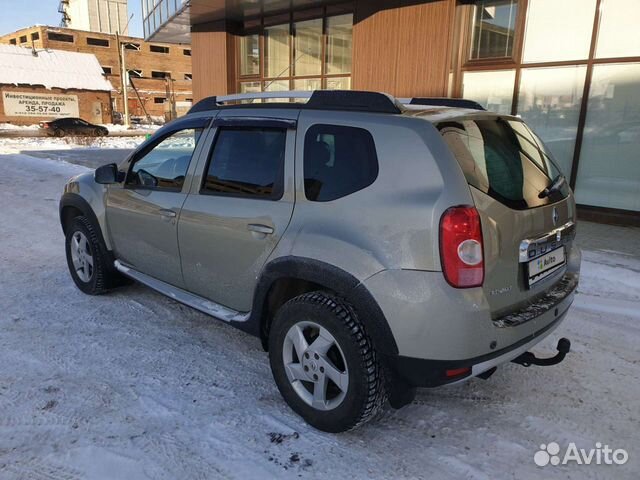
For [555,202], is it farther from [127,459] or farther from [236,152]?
[127,459]

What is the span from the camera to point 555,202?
2850 mm

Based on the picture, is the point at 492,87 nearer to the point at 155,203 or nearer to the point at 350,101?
the point at 350,101

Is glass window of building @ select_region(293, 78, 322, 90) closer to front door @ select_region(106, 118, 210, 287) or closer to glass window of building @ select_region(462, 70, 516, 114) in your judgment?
glass window of building @ select_region(462, 70, 516, 114)

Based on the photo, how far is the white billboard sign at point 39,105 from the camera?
39.7 meters

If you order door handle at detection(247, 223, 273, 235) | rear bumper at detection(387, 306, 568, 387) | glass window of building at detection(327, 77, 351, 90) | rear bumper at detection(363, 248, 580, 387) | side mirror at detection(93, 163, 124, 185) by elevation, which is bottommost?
rear bumper at detection(387, 306, 568, 387)

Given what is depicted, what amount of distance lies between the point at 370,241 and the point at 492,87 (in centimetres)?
807

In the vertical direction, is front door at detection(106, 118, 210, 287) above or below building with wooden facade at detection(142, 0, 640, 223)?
below

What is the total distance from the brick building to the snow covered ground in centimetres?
5308

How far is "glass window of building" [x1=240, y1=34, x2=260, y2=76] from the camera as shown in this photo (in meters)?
14.0

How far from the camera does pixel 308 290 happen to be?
2.97 m

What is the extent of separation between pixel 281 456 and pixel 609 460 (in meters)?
1.70

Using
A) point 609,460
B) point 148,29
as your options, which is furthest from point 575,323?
point 148,29

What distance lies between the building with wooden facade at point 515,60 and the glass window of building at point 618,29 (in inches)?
0.6

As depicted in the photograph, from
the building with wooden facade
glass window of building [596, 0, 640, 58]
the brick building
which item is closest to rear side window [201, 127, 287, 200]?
the building with wooden facade
